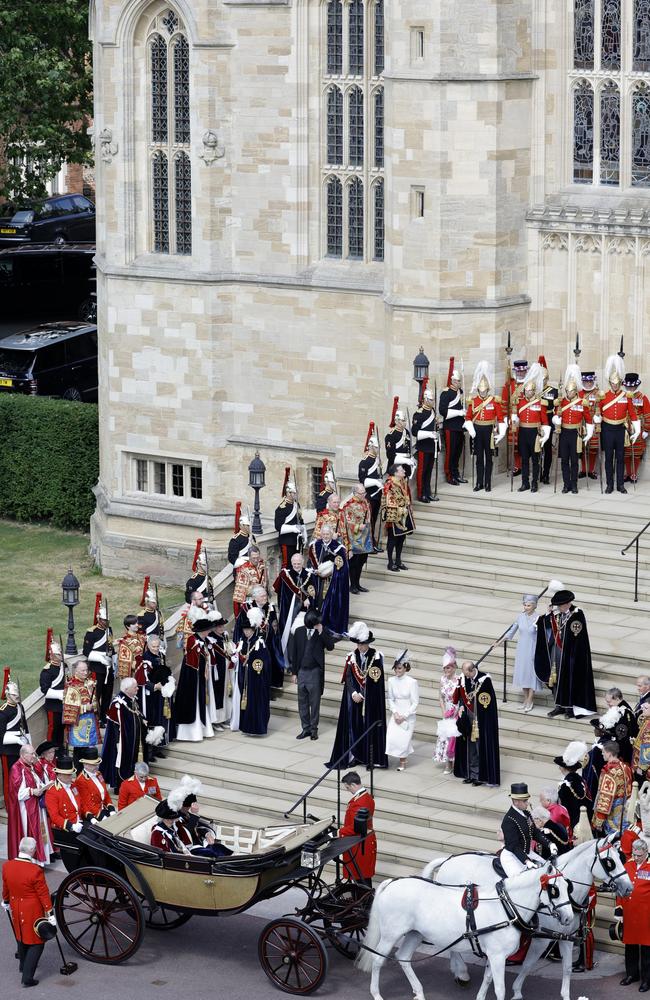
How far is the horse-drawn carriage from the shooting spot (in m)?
23.9

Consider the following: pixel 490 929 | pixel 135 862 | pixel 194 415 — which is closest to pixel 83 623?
pixel 194 415

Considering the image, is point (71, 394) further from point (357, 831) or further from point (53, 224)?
point (357, 831)

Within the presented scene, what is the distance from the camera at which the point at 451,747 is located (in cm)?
2802

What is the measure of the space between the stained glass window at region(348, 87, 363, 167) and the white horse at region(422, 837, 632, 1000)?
51.8 ft

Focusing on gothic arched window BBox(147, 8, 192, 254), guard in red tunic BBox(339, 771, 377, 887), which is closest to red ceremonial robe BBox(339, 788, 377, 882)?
guard in red tunic BBox(339, 771, 377, 887)

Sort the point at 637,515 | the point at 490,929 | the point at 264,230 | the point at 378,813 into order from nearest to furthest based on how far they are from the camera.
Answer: the point at 490,929 → the point at 378,813 → the point at 637,515 → the point at 264,230

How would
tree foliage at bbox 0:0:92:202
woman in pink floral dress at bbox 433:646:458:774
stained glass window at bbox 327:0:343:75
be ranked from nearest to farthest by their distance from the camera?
woman in pink floral dress at bbox 433:646:458:774, stained glass window at bbox 327:0:343:75, tree foliage at bbox 0:0:92:202

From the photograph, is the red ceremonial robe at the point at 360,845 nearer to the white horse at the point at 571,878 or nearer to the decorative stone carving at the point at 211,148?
the white horse at the point at 571,878

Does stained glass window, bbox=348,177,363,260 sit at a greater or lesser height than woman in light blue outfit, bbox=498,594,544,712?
greater

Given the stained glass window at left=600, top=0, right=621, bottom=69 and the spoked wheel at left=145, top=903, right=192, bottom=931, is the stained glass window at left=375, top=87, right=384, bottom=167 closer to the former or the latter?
the stained glass window at left=600, top=0, right=621, bottom=69

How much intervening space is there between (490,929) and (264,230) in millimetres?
16684

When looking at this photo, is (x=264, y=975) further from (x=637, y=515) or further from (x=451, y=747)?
(x=637, y=515)

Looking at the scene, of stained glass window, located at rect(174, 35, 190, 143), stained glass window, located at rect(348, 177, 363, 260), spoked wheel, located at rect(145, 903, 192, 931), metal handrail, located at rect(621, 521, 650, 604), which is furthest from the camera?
stained glass window, located at rect(174, 35, 190, 143)

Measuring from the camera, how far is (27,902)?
23.9m
